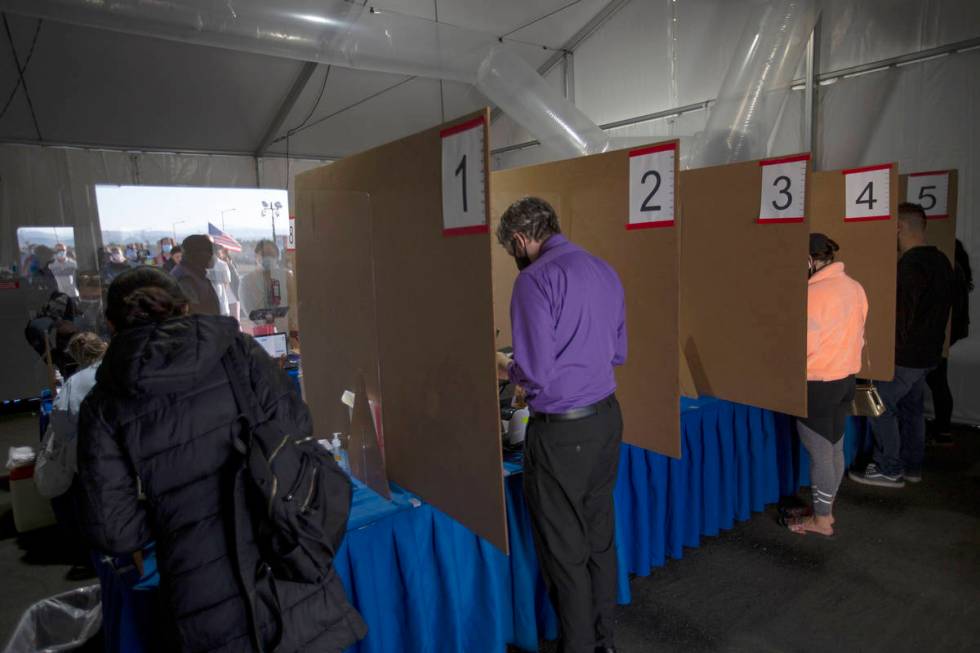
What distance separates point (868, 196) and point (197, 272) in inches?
121

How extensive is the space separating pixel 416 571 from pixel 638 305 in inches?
40.0

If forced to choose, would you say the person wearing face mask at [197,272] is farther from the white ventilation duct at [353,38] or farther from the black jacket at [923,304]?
the black jacket at [923,304]

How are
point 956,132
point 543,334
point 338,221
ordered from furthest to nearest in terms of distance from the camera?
1. point 956,132
2. point 338,221
3. point 543,334

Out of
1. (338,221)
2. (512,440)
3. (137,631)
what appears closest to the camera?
(137,631)

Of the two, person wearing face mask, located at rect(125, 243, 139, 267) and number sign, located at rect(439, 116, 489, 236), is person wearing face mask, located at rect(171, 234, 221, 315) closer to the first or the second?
person wearing face mask, located at rect(125, 243, 139, 267)

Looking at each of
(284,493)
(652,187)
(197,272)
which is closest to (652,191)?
(652,187)

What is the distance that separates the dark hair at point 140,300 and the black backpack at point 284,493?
141 mm

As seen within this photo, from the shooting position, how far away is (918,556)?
222cm

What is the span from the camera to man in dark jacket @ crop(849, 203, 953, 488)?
2.68 m

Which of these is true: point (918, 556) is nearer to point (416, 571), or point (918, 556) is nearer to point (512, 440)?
point (512, 440)

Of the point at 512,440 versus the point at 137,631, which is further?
the point at 512,440

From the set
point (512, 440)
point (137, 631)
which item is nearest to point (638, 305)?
point (512, 440)

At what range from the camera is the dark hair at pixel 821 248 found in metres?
2.08

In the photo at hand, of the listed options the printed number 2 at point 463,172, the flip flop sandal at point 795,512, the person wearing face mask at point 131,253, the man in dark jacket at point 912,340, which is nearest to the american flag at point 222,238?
the person wearing face mask at point 131,253
